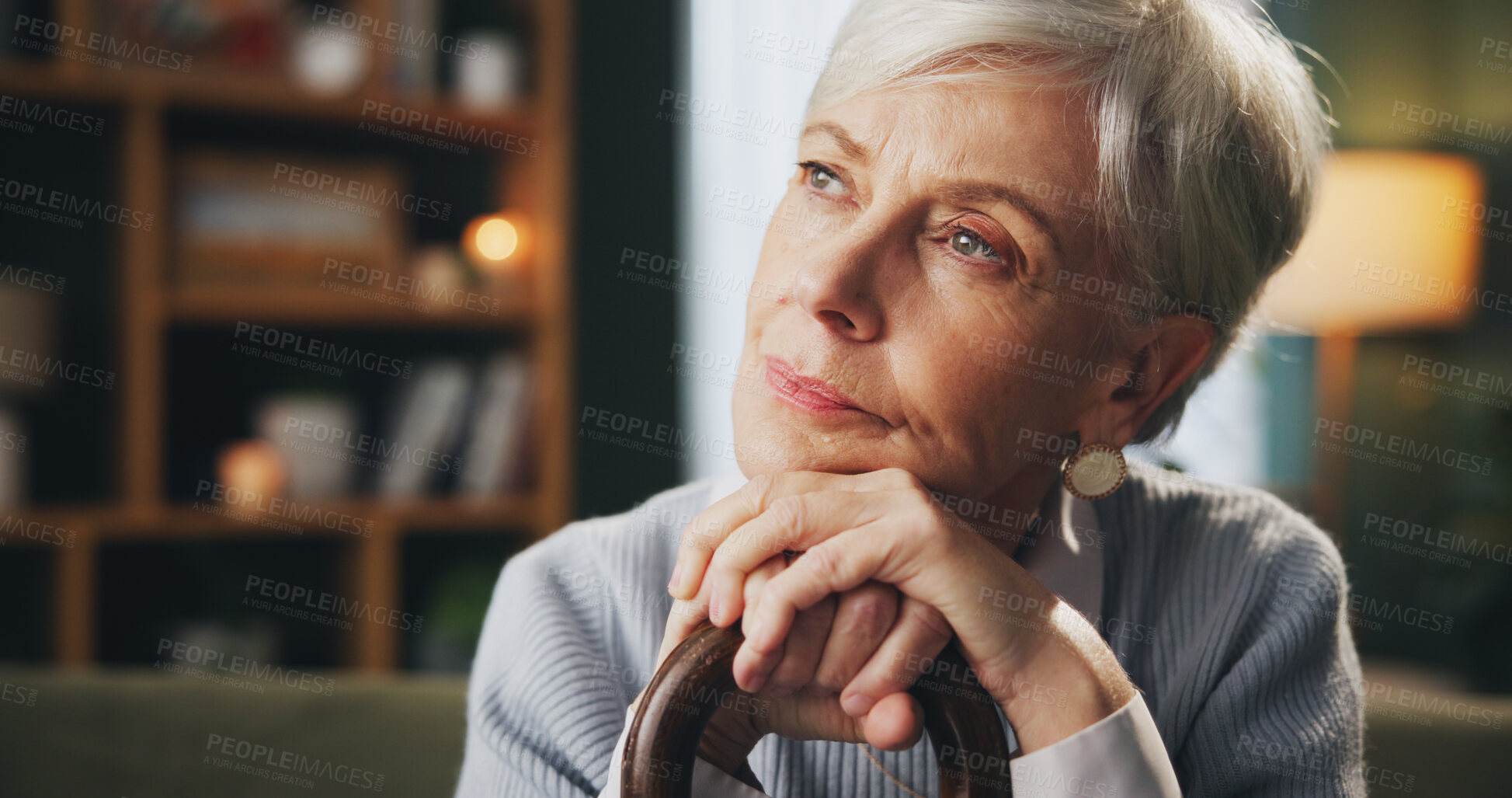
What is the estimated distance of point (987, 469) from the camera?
0.92 meters

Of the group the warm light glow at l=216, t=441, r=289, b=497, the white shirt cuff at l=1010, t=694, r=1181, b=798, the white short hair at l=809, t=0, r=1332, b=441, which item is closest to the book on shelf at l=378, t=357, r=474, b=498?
the warm light glow at l=216, t=441, r=289, b=497

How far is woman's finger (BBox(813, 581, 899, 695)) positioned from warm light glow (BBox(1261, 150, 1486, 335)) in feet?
7.97

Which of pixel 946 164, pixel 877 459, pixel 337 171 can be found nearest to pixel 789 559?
pixel 877 459

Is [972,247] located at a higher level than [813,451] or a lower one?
higher

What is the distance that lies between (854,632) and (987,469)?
24 cm

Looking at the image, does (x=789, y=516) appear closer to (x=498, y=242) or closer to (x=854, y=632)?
(x=854, y=632)

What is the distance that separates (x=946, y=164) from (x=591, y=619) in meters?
0.57

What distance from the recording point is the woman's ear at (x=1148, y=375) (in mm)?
992

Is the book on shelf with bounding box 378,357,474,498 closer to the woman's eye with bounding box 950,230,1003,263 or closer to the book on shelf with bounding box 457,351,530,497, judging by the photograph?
the book on shelf with bounding box 457,351,530,497

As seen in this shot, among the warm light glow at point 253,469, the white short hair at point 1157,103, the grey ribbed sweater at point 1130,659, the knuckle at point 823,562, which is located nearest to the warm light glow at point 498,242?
the warm light glow at point 253,469

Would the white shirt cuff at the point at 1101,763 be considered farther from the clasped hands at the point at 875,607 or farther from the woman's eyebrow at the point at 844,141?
the woman's eyebrow at the point at 844,141

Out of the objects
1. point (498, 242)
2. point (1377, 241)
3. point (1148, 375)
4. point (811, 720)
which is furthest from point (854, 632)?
point (1377, 241)

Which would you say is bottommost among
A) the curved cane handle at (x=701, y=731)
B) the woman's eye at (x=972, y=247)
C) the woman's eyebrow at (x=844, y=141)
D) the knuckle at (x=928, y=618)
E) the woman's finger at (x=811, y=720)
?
the woman's finger at (x=811, y=720)

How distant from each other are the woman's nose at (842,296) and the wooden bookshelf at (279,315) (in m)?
1.90
